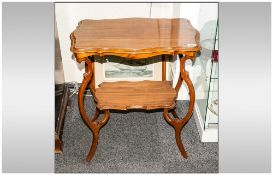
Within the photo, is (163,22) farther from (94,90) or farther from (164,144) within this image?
(164,144)

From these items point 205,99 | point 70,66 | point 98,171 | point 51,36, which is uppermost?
point 51,36

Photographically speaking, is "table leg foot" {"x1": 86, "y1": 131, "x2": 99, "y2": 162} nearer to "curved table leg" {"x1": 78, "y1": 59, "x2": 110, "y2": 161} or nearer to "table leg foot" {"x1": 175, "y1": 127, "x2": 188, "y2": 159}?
"curved table leg" {"x1": 78, "y1": 59, "x2": 110, "y2": 161}

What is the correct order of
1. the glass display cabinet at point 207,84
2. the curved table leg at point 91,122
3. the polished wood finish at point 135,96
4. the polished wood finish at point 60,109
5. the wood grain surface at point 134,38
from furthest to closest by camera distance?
the polished wood finish at point 60,109 → the glass display cabinet at point 207,84 → the polished wood finish at point 135,96 → the curved table leg at point 91,122 → the wood grain surface at point 134,38

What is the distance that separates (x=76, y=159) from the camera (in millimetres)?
2990

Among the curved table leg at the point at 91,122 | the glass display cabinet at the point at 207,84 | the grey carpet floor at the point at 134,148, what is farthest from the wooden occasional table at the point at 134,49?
the glass display cabinet at the point at 207,84

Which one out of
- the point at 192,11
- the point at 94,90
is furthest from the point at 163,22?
the point at 94,90

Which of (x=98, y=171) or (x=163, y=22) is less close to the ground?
→ (x=163, y=22)

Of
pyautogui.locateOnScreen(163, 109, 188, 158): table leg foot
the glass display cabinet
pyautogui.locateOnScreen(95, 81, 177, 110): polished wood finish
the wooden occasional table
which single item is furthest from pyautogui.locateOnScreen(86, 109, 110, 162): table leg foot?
the glass display cabinet

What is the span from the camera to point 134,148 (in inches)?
121

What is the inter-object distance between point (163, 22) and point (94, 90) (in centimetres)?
74

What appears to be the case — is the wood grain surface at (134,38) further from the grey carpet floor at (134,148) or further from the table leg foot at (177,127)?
the grey carpet floor at (134,148)

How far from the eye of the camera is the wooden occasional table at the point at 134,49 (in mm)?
2457

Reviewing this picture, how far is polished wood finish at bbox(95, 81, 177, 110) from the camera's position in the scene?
2.77 m

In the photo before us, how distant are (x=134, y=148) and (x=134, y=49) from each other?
979mm
